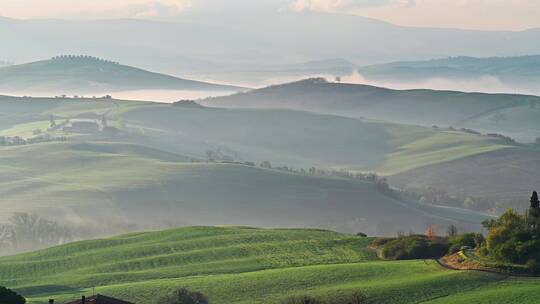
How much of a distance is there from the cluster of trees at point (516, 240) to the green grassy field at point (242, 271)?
3.55 m

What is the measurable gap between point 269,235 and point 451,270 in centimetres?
2947

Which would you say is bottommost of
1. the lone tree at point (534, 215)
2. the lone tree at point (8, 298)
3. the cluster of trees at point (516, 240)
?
the lone tree at point (8, 298)

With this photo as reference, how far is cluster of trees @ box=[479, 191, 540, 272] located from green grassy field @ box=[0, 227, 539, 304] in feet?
11.6

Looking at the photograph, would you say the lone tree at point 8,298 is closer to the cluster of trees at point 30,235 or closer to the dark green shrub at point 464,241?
the dark green shrub at point 464,241

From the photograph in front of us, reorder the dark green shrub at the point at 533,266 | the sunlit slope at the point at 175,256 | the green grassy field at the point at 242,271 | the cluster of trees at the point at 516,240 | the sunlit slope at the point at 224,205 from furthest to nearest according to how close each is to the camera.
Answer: the sunlit slope at the point at 224,205 < the sunlit slope at the point at 175,256 < the cluster of trees at the point at 516,240 < the dark green shrub at the point at 533,266 < the green grassy field at the point at 242,271

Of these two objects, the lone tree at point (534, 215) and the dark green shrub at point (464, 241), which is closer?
the lone tree at point (534, 215)

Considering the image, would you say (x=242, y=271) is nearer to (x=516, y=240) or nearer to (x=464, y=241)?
(x=464, y=241)

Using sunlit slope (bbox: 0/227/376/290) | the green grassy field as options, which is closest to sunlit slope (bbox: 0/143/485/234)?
sunlit slope (bbox: 0/227/376/290)

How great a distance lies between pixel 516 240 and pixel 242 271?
2080 centimetres

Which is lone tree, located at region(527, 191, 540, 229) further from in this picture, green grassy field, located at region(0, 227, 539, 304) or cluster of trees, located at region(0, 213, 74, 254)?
cluster of trees, located at region(0, 213, 74, 254)

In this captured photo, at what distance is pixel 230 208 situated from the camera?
18475 centimetres

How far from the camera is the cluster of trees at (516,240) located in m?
77.0

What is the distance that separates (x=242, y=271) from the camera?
84812 millimetres

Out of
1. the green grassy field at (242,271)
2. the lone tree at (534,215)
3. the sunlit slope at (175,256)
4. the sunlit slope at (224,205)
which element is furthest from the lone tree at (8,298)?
the sunlit slope at (224,205)
